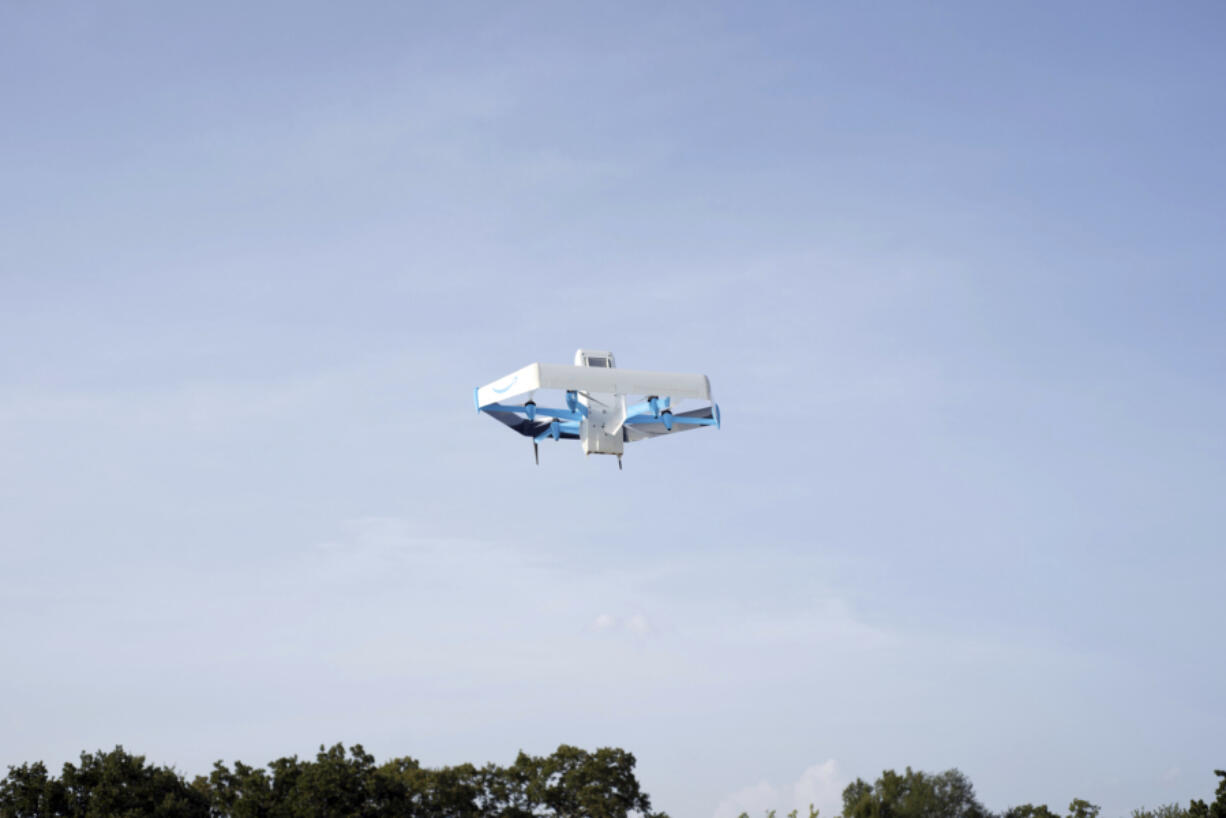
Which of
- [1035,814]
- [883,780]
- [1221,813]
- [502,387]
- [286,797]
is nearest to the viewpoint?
[502,387]

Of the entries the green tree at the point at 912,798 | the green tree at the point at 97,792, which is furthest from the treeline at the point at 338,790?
the green tree at the point at 912,798

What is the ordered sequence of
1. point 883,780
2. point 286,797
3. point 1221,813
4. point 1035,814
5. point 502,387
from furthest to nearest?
point 883,780 → point 1035,814 → point 1221,813 → point 286,797 → point 502,387

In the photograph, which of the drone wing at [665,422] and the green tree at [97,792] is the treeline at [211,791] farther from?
the drone wing at [665,422]

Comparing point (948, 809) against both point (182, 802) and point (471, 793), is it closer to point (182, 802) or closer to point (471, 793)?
point (471, 793)

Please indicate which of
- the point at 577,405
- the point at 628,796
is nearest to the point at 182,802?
the point at 628,796

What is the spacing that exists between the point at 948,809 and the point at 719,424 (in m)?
65.0

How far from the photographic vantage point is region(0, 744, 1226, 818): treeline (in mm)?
61125

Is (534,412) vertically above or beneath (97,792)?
above

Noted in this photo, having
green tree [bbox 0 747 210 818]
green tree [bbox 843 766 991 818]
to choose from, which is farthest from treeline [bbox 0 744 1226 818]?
green tree [bbox 843 766 991 818]

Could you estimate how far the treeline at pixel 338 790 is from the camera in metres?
61.1

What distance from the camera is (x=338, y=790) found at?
61594mm

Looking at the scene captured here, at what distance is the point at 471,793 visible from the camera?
239 ft

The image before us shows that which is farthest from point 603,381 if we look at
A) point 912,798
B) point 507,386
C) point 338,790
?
point 912,798

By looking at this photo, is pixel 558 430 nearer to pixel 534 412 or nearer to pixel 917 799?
pixel 534 412
